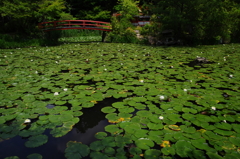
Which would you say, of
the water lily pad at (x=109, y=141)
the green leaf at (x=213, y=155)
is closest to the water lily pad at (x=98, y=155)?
the water lily pad at (x=109, y=141)

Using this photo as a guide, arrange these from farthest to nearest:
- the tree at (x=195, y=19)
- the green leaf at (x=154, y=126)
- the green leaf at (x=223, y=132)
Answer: the tree at (x=195, y=19)
the green leaf at (x=154, y=126)
the green leaf at (x=223, y=132)

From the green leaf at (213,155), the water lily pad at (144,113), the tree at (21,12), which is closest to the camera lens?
the green leaf at (213,155)

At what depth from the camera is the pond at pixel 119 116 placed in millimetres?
1824

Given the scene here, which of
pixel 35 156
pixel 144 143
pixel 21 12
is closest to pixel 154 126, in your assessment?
pixel 144 143

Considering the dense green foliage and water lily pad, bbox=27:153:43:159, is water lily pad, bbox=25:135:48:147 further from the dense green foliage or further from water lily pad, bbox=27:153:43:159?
the dense green foliage

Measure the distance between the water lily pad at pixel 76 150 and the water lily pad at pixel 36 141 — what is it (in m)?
0.32

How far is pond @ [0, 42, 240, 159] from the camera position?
5.98 feet

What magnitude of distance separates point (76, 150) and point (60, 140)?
36 cm

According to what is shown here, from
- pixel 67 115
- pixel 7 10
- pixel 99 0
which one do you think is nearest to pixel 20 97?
pixel 67 115

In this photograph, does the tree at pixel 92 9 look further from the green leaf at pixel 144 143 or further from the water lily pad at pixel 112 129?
the green leaf at pixel 144 143

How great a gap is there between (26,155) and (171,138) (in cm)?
167

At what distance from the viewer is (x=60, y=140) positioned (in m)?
2.04

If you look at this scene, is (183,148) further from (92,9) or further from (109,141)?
(92,9)

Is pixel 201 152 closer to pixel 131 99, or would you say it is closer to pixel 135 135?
pixel 135 135
